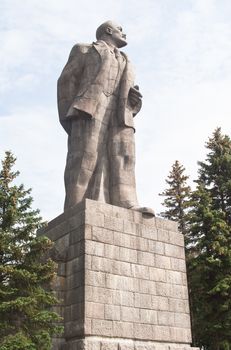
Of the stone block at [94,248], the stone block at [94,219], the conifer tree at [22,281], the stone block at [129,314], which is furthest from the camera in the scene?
the stone block at [94,219]

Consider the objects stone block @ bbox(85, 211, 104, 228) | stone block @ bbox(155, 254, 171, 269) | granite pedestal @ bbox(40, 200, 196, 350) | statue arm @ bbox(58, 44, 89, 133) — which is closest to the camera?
granite pedestal @ bbox(40, 200, 196, 350)

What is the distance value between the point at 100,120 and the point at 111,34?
7.40 feet

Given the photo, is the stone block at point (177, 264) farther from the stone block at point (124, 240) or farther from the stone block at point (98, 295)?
the stone block at point (98, 295)

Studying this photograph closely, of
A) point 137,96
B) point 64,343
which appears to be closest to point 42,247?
point 64,343

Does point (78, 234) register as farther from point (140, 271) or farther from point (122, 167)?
point (122, 167)

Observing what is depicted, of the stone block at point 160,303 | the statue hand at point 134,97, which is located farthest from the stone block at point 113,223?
the statue hand at point 134,97

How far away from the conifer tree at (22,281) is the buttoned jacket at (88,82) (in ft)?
9.36

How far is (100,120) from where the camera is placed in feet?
34.7

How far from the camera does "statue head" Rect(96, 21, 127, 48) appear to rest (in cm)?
1143

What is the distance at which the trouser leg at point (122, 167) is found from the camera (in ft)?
33.3

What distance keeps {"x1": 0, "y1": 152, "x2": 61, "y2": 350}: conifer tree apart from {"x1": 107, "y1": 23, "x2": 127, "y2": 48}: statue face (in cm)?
467

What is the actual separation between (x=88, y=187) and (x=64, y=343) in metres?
3.10

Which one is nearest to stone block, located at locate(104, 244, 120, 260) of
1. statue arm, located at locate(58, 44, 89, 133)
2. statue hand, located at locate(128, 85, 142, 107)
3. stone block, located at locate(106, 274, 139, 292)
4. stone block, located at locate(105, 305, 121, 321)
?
A: stone block, located at locate(106, 274, 139, 292)

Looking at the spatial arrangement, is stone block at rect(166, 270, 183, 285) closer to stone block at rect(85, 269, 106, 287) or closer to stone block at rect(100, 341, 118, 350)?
stone block at rect(85, 269, 106, 287)
